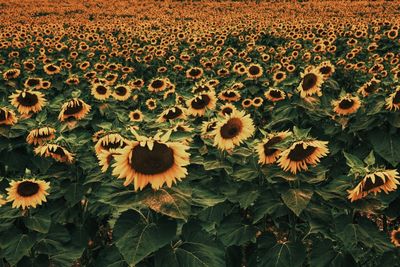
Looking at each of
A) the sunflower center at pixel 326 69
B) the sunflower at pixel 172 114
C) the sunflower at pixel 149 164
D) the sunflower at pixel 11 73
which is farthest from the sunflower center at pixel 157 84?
the sunflower at pixel 149 164

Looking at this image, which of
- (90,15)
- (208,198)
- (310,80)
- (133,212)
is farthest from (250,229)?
(90,15)

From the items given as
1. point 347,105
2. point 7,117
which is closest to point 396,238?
point 347,105

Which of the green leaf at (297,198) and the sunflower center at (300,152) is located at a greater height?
the sunflower center at (300,152)

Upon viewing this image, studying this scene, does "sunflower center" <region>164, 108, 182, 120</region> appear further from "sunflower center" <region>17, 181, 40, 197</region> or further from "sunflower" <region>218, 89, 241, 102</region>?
"sunflower" <region>218, 89, 241, 102</region>

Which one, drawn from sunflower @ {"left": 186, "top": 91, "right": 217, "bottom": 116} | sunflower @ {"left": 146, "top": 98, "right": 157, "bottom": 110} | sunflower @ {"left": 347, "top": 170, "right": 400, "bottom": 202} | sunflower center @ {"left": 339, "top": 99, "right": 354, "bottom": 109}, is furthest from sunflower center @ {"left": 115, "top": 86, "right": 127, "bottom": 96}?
sunflower @ {"left": 347, "top": 170, "right": 400, "bottom": 202}

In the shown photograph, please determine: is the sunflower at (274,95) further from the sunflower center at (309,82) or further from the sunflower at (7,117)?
the sunflower at (7,117)
